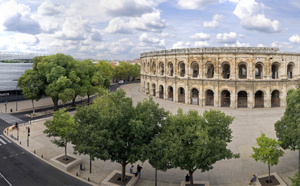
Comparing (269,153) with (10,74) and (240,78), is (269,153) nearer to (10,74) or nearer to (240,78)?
(240,78)

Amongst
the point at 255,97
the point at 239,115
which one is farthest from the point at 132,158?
the point at 255,97

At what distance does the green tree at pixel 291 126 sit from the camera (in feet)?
57.5

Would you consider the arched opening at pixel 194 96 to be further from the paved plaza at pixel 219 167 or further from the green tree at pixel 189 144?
the green tree at pixel 189 144

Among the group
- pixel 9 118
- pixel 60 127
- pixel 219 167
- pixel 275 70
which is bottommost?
pixel 219 167

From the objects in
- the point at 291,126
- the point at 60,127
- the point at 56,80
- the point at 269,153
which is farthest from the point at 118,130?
the point at 56,80

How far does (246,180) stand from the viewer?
61.2 ft

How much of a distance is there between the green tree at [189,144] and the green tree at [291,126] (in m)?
5.74

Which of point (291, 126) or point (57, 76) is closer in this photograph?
point (291, 126)

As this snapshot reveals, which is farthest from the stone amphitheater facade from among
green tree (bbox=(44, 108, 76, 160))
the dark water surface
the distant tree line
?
the dark water surface

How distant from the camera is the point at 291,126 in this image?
719 inches

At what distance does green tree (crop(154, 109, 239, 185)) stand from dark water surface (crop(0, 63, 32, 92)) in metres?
54.3

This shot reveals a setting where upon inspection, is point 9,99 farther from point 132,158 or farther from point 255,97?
point 255,97

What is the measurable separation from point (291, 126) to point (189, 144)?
9.73 m

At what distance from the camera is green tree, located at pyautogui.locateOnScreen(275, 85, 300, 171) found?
17.5m
